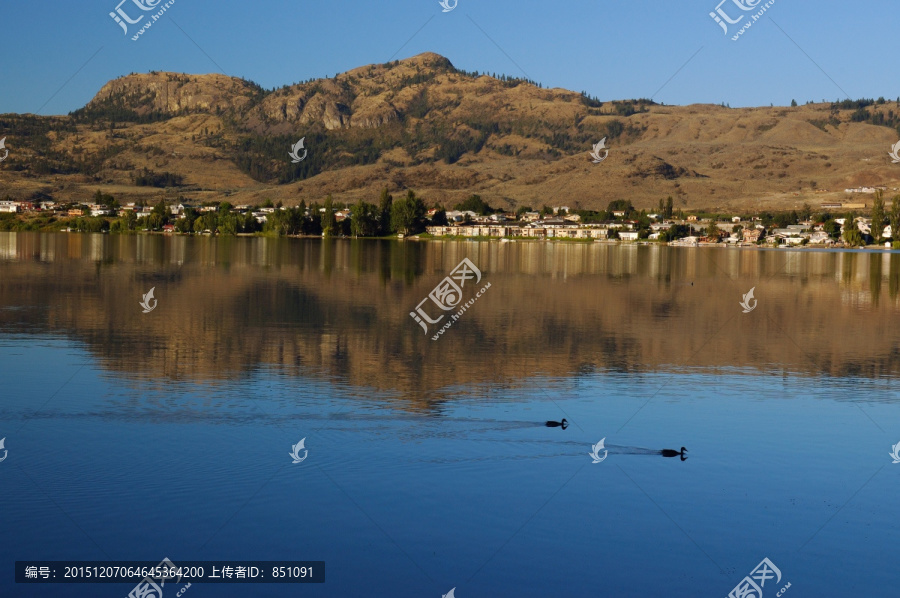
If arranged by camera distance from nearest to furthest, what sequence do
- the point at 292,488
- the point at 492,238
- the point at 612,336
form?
the point at 292,488
the point at 612,336
the point at 492,238

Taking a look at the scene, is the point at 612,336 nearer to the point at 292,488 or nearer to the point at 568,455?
the point at 568,455

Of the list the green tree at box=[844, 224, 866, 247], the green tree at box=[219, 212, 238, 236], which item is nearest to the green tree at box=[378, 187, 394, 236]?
the green tree at box=[219, 212, 238, 236]

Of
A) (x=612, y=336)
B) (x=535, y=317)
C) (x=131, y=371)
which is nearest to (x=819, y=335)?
(x=612, y=336)

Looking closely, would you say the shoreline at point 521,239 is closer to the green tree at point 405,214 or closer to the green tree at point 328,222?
the green tree at point 328,222

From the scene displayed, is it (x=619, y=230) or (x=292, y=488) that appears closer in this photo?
(x=292, y=488)

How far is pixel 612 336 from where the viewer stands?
29.0 meters

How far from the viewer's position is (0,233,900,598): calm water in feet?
35.0

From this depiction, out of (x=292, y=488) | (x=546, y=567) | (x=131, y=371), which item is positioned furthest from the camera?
(x=131, y=371)

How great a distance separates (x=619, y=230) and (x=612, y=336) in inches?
5558
